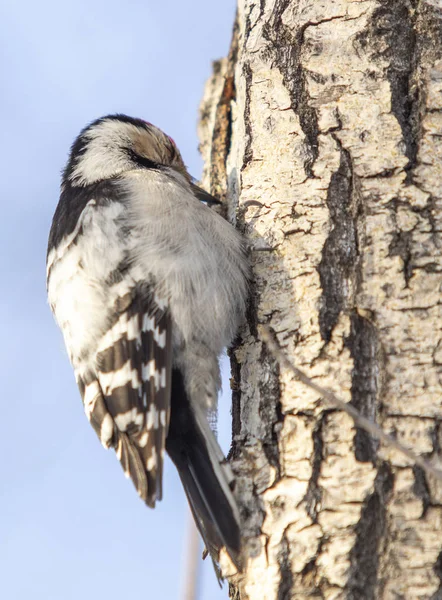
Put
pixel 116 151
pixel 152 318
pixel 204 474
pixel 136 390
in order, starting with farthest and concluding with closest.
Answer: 1. pixel 116 151
2. pixel 152 318
3. pixel 136 390
4. pixel 204 474

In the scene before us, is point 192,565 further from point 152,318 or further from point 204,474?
point 152,318

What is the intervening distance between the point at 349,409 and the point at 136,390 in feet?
2.82

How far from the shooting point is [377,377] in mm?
1944

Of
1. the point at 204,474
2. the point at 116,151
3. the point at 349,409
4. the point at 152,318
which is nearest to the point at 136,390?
the point at 152,318

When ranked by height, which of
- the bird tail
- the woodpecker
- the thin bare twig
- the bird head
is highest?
the bird head

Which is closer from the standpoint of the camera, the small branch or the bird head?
the small branch

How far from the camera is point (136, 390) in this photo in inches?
95.7

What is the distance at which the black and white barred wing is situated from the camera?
7.64 ft

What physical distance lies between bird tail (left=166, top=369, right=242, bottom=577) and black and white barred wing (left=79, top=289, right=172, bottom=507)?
0.40 feet

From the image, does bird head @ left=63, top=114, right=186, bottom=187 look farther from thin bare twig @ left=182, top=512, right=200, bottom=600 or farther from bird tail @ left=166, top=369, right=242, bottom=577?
thin bare twig @ left=182, top=512, right=200, bottom=600

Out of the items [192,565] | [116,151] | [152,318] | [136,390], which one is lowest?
[192,565]

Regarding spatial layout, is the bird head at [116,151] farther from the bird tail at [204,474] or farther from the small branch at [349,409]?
the small branch at [349,409]

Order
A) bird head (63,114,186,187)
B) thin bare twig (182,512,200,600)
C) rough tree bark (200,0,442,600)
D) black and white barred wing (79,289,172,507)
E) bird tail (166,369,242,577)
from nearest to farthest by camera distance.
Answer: thin bare twig (182,512,200,600)
rough tree bark (200,0,442,600)
bird tail (166,369,242,577)
black and white barred wing (79,289,172,507)
bird head (63,114,186,187)

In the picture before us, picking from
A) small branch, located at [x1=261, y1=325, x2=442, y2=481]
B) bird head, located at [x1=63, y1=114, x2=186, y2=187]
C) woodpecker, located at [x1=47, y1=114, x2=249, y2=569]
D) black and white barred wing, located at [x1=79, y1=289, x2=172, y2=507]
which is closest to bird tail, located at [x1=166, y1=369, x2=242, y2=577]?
woodpecker, located at [x1=47, y1=114, x2=249, y2=569]
